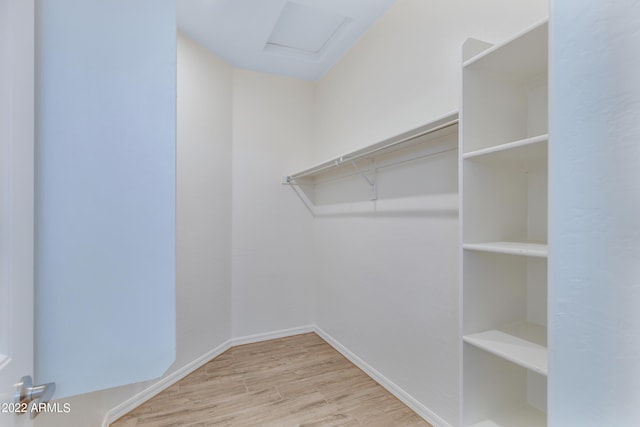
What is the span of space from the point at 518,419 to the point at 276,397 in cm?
148

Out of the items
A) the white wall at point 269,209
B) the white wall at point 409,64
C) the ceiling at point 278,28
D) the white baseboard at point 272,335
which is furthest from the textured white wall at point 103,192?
the white baseboard at point 272,335

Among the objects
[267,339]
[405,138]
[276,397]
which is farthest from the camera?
[267,339]

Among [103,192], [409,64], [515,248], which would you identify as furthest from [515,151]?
[103,192]

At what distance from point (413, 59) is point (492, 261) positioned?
1.39 meters

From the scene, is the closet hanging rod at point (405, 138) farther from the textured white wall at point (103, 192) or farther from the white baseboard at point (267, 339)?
the white baseboard at point (267, 339)

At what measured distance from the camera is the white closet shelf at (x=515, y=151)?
903mm

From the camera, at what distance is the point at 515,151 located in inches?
40.1

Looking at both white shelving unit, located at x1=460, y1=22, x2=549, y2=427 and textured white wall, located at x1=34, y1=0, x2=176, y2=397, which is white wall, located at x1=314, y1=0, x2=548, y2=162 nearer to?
white shelving unit, located at x1=460, y1=22, x2=549, y2=427

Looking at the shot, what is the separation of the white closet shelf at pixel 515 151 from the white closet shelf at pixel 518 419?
104 centimetres
